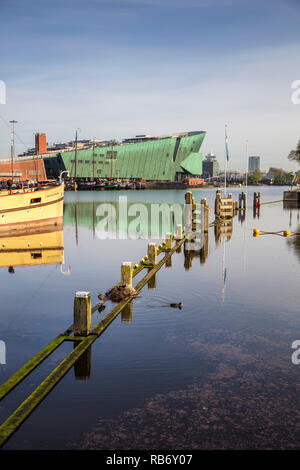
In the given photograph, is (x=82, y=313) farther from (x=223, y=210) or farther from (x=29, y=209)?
(x=223, y=210)

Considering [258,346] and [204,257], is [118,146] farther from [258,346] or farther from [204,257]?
→ [258,346]

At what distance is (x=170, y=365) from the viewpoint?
11062 mm

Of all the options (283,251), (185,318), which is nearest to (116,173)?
(283,251)

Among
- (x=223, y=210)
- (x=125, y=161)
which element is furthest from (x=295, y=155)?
(x=125, y=161)

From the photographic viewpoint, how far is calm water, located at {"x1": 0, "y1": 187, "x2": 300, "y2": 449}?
807 cm

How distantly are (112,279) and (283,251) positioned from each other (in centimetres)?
1328

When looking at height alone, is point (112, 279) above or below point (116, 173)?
below

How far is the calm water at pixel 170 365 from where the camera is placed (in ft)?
26.5

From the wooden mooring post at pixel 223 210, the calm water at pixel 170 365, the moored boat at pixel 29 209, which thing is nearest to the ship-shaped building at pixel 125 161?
the wooden mooring post at pixel 223 210

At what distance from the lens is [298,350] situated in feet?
39.5

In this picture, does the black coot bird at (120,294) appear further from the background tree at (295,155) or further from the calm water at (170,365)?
the background tree at (295,155)

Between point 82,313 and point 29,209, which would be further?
point 29,209

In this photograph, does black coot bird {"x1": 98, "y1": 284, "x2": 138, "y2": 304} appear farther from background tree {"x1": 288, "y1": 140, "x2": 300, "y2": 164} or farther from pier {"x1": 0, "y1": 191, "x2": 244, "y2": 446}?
background tree {"x1": 288, "y1": 140, "x2": 300, "y2": 164}

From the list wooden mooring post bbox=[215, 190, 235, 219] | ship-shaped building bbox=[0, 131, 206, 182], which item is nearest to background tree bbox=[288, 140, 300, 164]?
wooden mooring post bbox=[215, 190, 235, 219]
